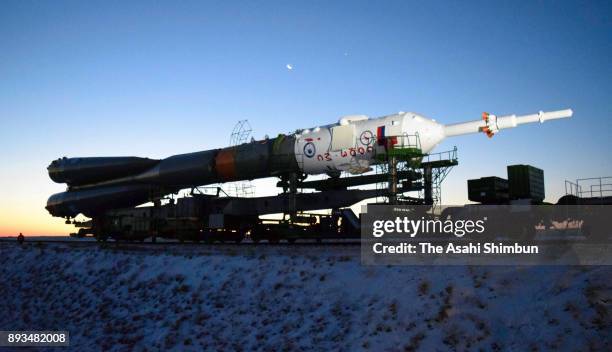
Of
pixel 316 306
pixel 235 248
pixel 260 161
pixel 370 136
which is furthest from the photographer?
pixel 260 161

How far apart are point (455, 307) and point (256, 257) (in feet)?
24.3

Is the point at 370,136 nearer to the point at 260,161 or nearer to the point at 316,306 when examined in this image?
the point at 260,161

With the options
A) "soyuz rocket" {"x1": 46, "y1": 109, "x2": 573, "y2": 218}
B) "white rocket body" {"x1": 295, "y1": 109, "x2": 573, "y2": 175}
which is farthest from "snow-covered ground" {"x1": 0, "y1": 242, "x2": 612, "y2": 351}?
"soyuz rocket" {"x1": 46, "y1": 109, "x2": 573, "y2": 218}

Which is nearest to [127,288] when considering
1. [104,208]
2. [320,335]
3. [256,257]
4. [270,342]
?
[256,257]

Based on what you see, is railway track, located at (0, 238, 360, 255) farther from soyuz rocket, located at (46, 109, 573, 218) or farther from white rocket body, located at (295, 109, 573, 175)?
soyuz rocket, located at (46, 109, 573, 218)

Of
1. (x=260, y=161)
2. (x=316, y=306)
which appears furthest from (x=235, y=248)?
(x=316, y=306)

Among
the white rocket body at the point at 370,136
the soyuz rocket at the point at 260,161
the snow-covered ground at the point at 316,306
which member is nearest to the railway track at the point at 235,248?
the snow-covered ground at the point at 316,306

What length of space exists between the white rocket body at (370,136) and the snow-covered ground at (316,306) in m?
5.74

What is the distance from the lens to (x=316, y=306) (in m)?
12.2

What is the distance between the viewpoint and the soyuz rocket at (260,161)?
2091 centimetres

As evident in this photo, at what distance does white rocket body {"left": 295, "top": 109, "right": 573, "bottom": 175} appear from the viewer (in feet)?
67.7

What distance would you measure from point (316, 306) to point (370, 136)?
10.8m

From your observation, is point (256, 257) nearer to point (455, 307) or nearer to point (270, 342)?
point (270, 342)

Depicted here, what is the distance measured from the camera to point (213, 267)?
1609cm
